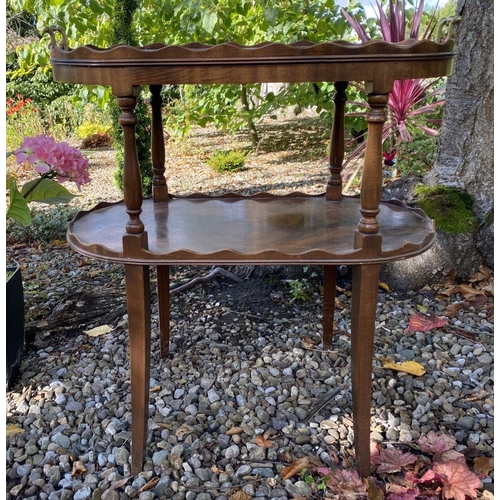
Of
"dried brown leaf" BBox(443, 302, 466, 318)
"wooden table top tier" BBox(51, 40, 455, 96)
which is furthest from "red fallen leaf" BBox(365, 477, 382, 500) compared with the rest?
"dried brown leaf" BBox(443, 302, 466, 318)

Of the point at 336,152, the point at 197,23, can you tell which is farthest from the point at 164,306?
the point at 197,23

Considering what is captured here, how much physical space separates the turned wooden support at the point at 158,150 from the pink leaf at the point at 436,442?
1336mm

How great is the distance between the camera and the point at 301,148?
260 inches

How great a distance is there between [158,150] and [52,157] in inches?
17.3

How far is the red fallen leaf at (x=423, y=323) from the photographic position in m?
2.70

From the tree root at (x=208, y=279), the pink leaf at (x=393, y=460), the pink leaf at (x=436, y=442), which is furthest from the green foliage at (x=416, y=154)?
the pink leaf at (x=393, y=460)

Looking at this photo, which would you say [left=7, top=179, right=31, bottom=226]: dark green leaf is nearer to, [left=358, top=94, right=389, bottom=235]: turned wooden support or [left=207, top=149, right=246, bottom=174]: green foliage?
[left=358, top=94, right=389, bottom=235]: turned wooden support

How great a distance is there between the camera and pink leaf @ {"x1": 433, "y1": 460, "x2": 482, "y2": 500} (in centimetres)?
169

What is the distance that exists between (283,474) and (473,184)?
6.77 feet

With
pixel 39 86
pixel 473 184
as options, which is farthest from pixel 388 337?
pixel 39 86

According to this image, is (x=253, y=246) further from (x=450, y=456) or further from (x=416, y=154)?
(x=416, y=154)

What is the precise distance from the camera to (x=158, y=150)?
7.33 feet

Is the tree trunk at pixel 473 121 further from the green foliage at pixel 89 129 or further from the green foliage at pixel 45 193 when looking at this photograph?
the green foliage at pixel 89 129

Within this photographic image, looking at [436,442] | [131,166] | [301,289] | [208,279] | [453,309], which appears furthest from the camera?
[208,279]
